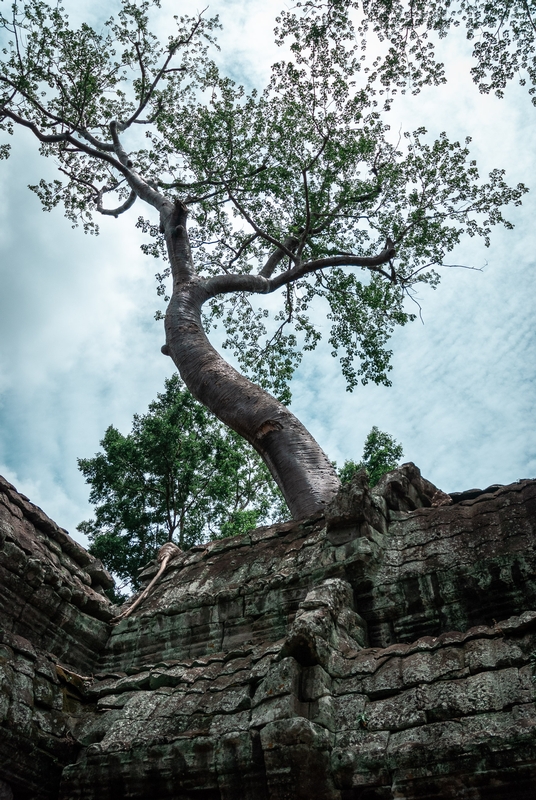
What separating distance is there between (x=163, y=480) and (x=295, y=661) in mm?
12713

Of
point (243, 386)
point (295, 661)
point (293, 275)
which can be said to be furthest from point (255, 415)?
point (295, 661)

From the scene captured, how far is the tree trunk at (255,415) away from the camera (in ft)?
25.3

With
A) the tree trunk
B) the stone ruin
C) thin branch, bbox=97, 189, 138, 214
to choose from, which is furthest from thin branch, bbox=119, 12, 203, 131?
the stone ruin

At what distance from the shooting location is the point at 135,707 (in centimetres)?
403

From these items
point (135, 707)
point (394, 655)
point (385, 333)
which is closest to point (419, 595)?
point (394, 655)

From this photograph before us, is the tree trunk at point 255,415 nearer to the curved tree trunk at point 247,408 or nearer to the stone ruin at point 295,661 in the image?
the curved tree trunk at point 247,408

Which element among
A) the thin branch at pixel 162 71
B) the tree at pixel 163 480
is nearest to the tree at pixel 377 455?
the tree at pixel 163 480

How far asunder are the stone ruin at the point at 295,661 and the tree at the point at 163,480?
387 inches

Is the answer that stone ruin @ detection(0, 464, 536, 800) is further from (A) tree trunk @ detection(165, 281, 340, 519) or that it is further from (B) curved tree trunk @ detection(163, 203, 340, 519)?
(A) tree trunk @ detection(165, 281, 340, 519)

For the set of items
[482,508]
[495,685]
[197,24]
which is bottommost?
[495,685]

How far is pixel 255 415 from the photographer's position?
8.59 m

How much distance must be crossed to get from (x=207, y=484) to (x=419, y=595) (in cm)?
1205

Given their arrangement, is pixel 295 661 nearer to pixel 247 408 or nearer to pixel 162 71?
pixel 247 408

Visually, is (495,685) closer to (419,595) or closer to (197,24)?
(419,595)
